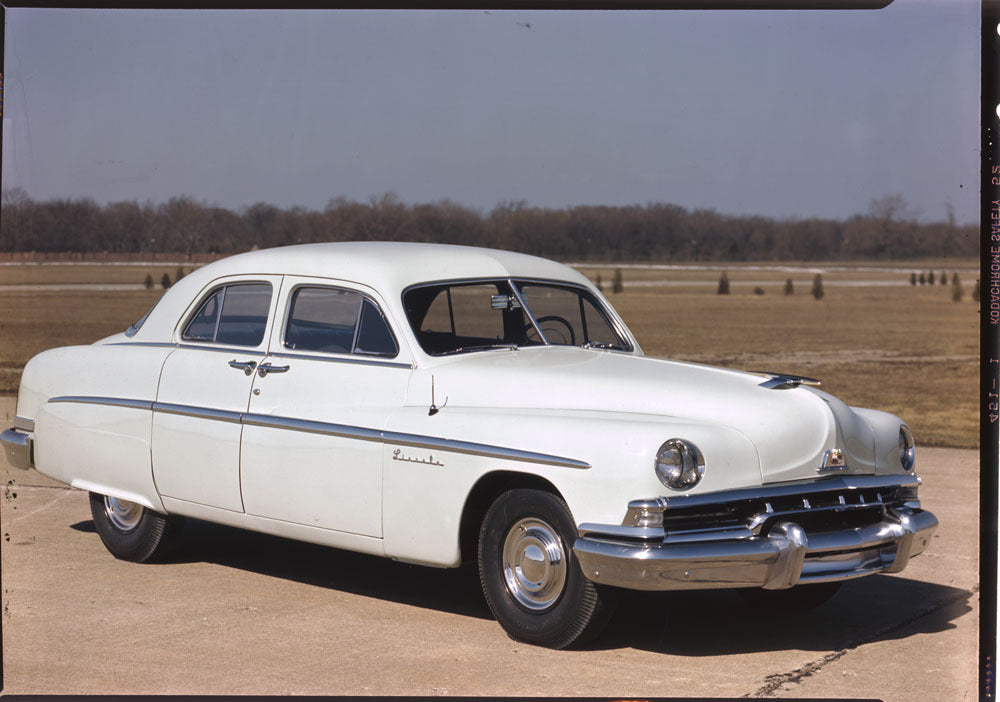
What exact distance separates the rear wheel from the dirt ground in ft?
0.23

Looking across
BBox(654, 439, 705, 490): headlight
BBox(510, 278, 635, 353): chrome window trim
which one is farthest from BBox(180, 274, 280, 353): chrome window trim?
BBox(654, 439, 705, 490): headlight

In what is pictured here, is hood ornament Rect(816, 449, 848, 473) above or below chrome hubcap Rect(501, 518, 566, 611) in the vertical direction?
above

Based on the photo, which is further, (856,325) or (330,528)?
(856,325)

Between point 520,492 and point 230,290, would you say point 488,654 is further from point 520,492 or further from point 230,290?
point 230,290

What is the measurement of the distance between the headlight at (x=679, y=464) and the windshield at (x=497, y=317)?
1.40m

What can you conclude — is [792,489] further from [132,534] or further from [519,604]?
[132,534]

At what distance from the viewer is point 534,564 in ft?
16.7

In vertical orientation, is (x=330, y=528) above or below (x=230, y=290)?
below

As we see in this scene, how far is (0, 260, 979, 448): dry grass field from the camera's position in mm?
20266

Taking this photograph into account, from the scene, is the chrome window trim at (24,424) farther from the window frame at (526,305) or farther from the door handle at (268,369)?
the window frame at (526,305)

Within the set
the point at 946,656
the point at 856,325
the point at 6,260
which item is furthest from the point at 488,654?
the point at 856,325

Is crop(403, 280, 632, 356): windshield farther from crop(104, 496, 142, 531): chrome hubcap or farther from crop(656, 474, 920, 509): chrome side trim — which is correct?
crop(104, 496, 142, 531): chrome hubcap

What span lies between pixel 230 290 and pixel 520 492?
223 centimetres

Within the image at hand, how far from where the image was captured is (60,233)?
103 ft
